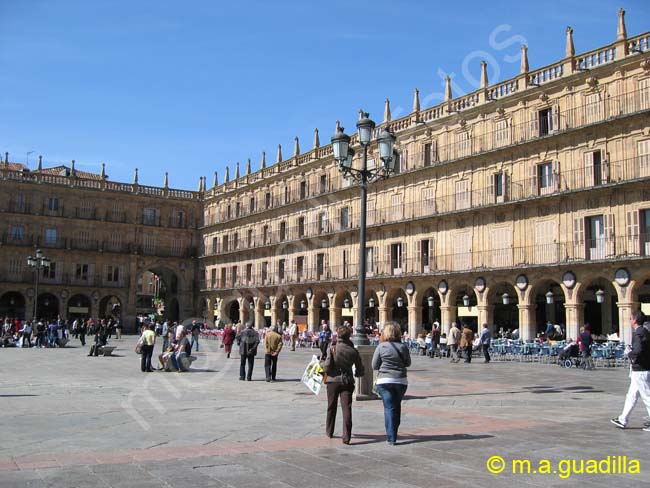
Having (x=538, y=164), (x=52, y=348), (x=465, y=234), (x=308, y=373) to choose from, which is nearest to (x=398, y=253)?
(x=465, y=234)

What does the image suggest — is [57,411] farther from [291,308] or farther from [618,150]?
[291,308]

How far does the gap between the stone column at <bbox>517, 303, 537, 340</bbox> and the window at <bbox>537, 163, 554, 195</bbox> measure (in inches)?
207

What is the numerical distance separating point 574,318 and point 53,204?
1650 inches

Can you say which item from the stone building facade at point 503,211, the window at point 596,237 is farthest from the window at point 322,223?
the window at point 596,237

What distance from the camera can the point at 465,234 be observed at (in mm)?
33969

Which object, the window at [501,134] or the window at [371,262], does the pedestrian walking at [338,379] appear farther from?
the window at [371,262]

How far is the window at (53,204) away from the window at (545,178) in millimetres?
39210

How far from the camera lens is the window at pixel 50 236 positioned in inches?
2108

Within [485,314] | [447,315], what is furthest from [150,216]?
[485,314]

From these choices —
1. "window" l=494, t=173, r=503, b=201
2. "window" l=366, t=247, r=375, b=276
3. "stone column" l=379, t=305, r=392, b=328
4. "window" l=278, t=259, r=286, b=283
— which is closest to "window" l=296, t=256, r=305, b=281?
"window" l=278, t=259, r=286, b=283

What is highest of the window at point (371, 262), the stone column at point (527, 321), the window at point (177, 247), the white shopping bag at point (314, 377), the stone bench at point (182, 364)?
the window at point (177, 247)

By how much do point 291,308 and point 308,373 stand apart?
36908 mm

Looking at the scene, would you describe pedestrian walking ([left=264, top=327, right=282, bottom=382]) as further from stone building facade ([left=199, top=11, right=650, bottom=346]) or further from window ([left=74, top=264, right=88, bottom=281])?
window ([left=74, top=264, right=88, bottom=281])

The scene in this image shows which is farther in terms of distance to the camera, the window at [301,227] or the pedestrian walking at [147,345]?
the window at [301,227]
